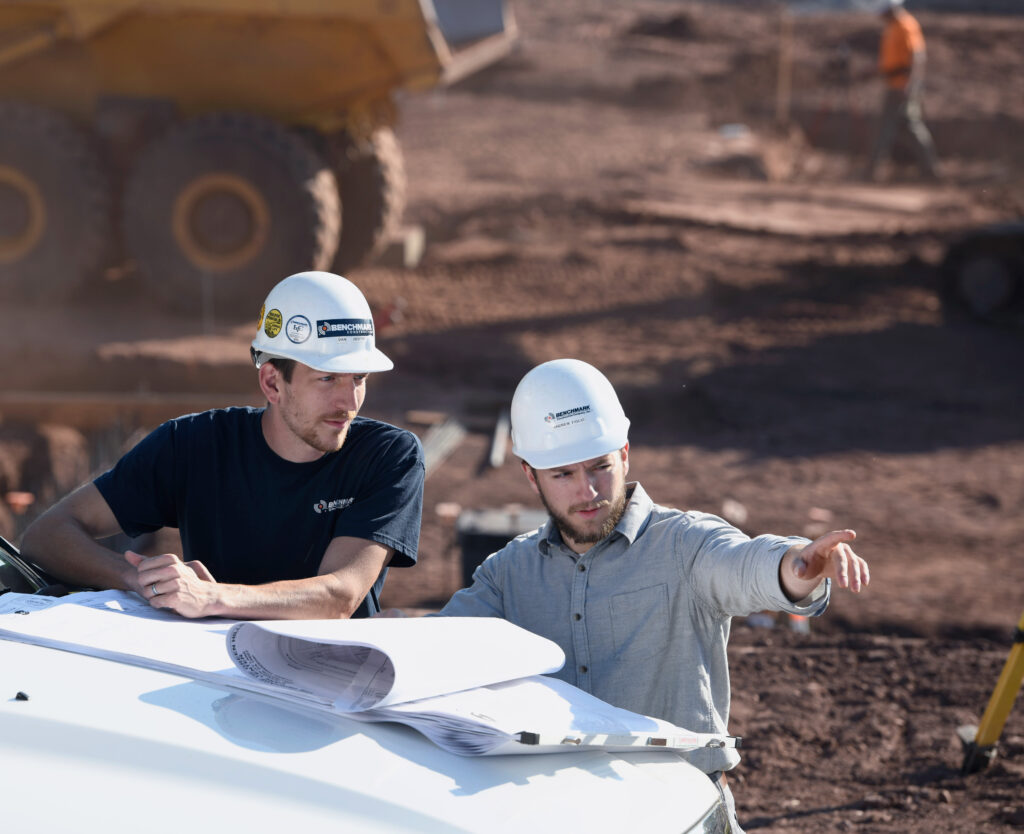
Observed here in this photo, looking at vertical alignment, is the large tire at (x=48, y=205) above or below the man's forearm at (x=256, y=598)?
above

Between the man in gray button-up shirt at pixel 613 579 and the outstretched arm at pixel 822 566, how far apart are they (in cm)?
18

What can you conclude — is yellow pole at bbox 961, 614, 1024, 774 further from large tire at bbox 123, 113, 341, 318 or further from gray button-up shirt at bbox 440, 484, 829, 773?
large tire at bbox 123, 113, 341, 318

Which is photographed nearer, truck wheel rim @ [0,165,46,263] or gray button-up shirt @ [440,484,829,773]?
gray button-up shirt @ [440,484,829,773]

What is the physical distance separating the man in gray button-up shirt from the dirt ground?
1582mm

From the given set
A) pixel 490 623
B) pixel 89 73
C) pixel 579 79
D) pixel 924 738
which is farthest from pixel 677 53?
pixel 490 623

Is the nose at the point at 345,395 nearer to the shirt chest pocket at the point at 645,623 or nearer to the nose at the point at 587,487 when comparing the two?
the nose at the point at 587,487

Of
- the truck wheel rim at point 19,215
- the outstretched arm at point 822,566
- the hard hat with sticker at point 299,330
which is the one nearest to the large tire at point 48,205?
the truck wheel rim at point 19,215

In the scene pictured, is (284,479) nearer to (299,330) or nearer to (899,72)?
(299,330)

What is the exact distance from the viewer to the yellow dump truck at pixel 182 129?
1154 centimetres

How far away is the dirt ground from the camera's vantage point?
5.46 m

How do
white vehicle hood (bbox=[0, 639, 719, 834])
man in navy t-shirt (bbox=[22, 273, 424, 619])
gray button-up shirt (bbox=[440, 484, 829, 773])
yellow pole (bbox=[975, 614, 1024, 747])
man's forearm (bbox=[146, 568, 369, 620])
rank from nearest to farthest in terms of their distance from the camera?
white vehicle hood (bbox=[0, 639, 719, 834]), man's forearm (bbox=[146, 568, 369, 620]), gray button-up shirt (bbox=[440, 484, 829, 773]), man in navy t-shirt (bbox=[22, 273, 424, 619]), yellow pole (bbox=[975, 614, 1024, 747])

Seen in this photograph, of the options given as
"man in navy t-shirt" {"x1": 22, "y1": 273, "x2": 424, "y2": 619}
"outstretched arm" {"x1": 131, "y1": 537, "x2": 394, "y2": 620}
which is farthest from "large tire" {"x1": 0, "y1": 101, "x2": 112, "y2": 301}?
"outstretched arm" {"x1": 131, "y1": 537, "x2": 394, "y2": 620}

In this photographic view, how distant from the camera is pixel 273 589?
3084mm

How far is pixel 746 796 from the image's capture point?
4.68 meters
